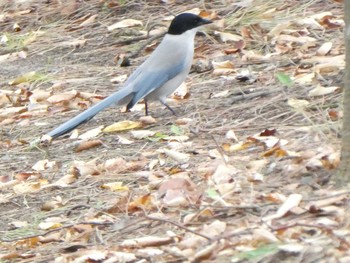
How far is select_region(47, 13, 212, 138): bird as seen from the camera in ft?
22.2

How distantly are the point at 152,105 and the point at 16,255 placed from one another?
2860mm

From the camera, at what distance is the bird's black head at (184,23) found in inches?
291

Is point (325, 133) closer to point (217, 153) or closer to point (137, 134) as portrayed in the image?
point (217, 153)

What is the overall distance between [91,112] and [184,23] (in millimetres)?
1074

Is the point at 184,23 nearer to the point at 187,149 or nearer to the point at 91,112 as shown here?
the point at 91,112

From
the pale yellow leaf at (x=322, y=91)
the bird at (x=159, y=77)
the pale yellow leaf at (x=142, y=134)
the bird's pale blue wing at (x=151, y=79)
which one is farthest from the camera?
the bird's pale blue wing at (x=151, y=79)

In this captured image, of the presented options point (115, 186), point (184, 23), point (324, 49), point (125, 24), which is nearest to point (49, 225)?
point (115, 186)

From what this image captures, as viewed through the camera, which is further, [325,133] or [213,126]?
[213,126]

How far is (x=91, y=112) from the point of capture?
6777mm

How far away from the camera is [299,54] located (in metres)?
7.37

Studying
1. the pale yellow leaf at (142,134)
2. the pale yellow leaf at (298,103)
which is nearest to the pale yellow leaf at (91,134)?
the pale yellow leaf at (142,134)

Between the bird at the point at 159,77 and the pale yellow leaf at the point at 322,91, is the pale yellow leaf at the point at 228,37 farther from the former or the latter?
the pale yellow leaf at the point at 322,91

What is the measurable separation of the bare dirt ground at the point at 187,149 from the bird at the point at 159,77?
0.42 feet

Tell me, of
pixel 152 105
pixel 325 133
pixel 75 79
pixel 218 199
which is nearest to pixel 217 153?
pixel 325 133
